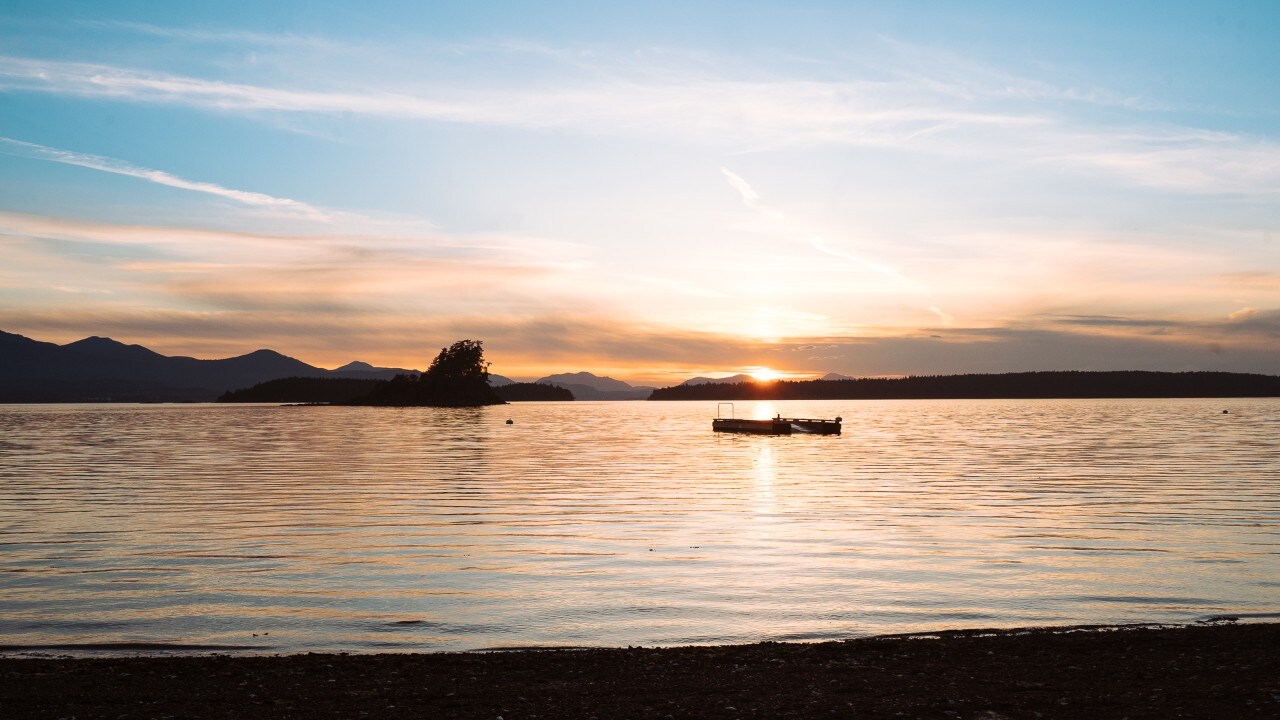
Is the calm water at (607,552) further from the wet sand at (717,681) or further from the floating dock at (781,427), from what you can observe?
the floating dock at (781,427)

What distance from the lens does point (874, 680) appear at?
13266 mm

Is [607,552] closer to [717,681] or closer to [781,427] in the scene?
[717,681]

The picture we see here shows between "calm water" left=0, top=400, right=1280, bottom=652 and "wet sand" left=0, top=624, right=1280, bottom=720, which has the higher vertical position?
"wet sand" left=0, top=624, right=1280, bottom=720

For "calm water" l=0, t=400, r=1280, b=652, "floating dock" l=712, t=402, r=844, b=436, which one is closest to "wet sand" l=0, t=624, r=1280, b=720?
"calm water" l=0, t=400, r=1280, b=652

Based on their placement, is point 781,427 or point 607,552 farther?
point 781,427

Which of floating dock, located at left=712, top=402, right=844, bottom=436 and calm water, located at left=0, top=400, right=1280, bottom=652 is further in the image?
floating dock, located at left=712, top=402, right=844, bottom=436

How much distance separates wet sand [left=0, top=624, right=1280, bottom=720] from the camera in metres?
11.9

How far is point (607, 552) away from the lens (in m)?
26.6

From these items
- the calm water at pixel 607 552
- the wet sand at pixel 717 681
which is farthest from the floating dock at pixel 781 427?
the wet sand at pixel 717 681

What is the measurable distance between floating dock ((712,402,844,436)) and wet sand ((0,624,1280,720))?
9523 cm

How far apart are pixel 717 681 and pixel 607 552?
531 inches

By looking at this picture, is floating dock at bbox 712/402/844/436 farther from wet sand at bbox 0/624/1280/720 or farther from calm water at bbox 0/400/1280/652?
wet sand at bbox 0/624/1280/720

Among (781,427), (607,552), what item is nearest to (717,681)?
(607,552)

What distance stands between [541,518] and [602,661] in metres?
20.0
